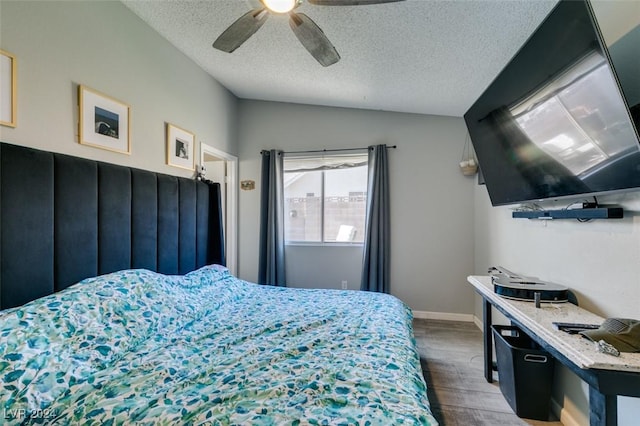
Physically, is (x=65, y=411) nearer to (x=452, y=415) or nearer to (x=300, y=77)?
(x=452, y=415)

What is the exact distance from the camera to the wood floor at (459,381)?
5.99 feet

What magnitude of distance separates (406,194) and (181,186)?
2.57 meters

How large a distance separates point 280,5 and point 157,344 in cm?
189

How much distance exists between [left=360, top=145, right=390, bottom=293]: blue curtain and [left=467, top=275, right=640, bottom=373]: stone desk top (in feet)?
5.25

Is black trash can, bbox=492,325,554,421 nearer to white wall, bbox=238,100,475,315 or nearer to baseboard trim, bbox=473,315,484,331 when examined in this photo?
baseboard trim, bbox=473,315,484,331

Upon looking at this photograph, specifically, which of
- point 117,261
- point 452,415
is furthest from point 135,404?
point 452,415

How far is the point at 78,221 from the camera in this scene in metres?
1.74

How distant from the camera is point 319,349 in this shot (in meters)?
1.48

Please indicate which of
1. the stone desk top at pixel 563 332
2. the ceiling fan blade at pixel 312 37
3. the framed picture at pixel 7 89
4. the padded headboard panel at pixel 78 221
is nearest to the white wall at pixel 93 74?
the framed picture at pixel 7 89

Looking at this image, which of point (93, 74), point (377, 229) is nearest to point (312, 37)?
point (93, 74)

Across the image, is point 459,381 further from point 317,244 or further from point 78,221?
point 78,221

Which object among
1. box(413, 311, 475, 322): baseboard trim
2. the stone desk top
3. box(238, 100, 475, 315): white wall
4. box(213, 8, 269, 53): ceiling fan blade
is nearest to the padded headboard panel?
box(213, 8, 269, 53): ceiling fan blade

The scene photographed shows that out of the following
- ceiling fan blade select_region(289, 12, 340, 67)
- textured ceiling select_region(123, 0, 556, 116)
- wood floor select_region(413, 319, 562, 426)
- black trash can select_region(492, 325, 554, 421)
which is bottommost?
wood floor select_region(413, 319, 562, 426)

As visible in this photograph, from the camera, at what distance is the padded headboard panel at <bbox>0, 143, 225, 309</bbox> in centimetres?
144
